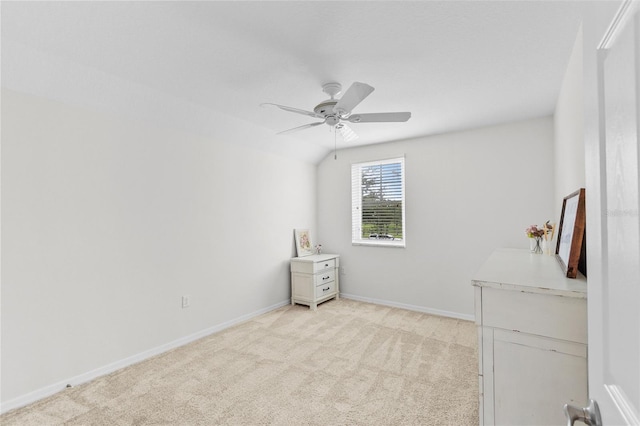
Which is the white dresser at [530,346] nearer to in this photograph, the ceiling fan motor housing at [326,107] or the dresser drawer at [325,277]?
the ceiling fan motor housing at [326,107]

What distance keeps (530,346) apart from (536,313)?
16 centimetres

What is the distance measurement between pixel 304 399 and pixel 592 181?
2181 mm

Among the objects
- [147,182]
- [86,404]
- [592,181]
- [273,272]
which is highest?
[147,182]

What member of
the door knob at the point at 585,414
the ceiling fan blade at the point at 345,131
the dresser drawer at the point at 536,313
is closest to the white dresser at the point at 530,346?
the dresser drawer at the point at 536,313

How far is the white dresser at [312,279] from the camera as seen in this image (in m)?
4.27

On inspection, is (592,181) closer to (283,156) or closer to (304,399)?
(304,399)

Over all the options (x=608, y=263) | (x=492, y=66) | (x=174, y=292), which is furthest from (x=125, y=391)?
(x=492, y=66)

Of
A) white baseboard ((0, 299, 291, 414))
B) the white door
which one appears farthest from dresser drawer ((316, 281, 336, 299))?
the white door

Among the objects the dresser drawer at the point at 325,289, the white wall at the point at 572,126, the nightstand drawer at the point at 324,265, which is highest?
the white wall at the point at 572,126

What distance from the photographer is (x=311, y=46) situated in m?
1.95

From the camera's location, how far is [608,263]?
0.56 meters

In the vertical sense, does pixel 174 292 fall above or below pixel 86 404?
above

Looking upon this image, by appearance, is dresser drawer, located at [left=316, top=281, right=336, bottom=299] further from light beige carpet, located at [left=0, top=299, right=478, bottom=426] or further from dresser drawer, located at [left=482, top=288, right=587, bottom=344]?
dresser drawer, located at [left=482, top=288, right=587, bottom=344]

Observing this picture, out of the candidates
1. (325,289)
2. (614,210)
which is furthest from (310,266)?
(614,210)
